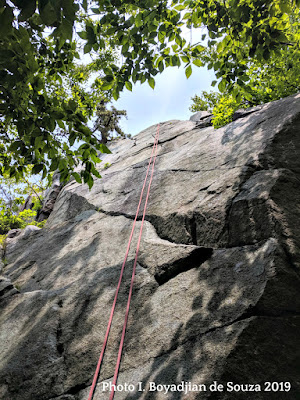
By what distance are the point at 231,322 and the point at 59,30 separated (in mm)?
3002

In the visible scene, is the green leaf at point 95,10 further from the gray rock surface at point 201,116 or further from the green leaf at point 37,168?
the gray rock surface at point 201,116

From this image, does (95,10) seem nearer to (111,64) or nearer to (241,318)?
(111,64)

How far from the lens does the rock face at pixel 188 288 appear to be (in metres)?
2.52

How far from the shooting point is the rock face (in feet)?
8.28

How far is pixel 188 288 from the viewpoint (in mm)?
3328

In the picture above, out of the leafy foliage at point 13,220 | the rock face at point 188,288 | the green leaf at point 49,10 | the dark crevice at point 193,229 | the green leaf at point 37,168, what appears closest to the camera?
the green leaf at point 49,10

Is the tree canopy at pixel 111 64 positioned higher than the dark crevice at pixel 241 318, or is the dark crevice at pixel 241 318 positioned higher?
the tree canopy at pixel 111 64

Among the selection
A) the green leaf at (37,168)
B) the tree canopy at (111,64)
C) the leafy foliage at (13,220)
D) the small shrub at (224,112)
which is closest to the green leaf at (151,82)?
the tree canopy at (111,64)

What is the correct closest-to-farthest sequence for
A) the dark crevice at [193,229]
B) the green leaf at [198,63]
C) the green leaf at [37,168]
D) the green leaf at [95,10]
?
the green leaf at [37,168]
the green leaf at [95,10]
the green leaf at [198,63]
the dark crevice at [193,229]

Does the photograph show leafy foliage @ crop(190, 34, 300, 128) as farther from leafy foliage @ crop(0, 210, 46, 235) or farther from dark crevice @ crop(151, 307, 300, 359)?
leafy foliage @ crop(0, 210, 46, 235)

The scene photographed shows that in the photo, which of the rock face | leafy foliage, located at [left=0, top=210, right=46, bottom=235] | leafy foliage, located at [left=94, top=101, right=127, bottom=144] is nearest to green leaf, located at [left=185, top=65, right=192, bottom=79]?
the rock face

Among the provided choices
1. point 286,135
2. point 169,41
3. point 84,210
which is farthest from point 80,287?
point 286,135

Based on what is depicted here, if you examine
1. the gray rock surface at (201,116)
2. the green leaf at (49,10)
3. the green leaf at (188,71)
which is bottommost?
the green leaf at (49,10)

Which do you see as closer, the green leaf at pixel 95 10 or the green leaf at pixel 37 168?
the green leaf at pixel 37 168
